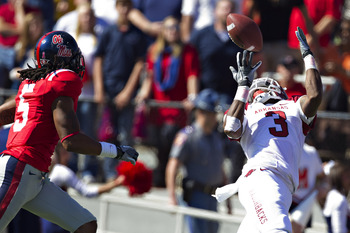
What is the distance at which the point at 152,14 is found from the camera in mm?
11234

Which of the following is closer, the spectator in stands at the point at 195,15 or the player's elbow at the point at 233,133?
the player's elbow at the point at 233,133

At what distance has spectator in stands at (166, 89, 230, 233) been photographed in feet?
29.1

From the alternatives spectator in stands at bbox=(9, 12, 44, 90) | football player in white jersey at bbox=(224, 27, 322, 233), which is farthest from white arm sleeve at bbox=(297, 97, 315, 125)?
spectator in stands at bbox=(9, 12, 44, 90)

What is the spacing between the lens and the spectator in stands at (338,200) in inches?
315

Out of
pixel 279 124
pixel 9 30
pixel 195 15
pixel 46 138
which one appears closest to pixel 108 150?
pixel 46 138

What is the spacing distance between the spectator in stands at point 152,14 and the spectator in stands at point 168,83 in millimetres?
455

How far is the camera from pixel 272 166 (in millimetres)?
5918

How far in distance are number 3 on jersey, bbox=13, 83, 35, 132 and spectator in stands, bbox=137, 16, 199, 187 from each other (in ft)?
13.5

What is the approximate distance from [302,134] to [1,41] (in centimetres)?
702

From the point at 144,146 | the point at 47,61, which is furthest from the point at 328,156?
the point at 47,61

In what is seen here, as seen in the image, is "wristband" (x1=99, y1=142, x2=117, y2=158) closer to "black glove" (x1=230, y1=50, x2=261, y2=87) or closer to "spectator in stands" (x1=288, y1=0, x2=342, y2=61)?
"black glove" (x1=230, y1=50, x2=261, y2=87)

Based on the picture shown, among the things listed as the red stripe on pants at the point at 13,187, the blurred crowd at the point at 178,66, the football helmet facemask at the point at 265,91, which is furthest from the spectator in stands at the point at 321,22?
the red stripe on pants at the point at 13,187

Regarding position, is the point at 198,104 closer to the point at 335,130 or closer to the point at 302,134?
the point at 335,130

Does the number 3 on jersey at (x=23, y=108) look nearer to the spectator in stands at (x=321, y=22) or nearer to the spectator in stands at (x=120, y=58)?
the spectator in stands at (x=120, y=58)
